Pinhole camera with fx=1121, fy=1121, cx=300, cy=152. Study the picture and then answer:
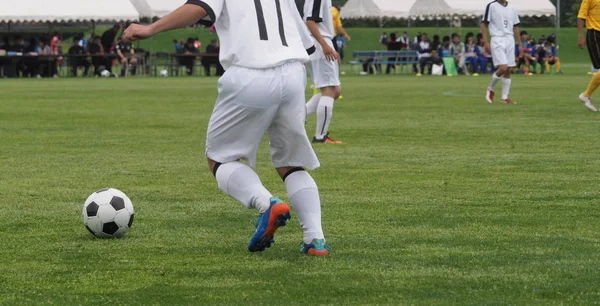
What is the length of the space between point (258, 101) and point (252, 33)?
0.37 metres

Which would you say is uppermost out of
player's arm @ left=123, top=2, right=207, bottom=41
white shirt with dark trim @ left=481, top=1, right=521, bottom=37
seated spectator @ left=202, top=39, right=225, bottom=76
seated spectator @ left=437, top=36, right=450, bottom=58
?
player's arm @ left=123, top=2, right=207, bottom=41

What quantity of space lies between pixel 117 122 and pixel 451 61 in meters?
30.2

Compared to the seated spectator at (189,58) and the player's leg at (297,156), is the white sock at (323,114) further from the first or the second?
the seated spectator at (189,58)

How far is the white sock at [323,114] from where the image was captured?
520 inches

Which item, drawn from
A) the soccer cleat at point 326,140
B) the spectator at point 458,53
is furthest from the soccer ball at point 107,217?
the spectator at point 458,53

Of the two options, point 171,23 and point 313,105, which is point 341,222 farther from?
point 313,105

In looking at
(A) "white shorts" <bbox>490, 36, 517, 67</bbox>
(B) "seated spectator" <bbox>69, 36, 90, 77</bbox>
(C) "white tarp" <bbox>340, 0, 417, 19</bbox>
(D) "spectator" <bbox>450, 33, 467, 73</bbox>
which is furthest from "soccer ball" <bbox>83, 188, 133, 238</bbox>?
(C) "white tarp" <bbox>340, 0, 417, 19</bbox>

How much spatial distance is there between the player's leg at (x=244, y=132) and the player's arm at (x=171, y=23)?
1.14ft

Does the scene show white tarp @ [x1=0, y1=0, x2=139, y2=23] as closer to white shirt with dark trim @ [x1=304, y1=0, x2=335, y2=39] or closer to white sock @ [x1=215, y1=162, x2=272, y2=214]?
white shirt with dark trim @ [x1=304, y1=0, x2=335, y2=39]

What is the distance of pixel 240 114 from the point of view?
583cm

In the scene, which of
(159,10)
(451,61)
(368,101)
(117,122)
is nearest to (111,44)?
(159,10)

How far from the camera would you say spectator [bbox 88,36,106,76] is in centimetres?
4422

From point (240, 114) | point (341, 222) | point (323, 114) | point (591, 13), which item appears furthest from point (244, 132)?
point (591, 13)

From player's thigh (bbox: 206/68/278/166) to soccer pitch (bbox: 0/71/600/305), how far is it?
0.57 meters
